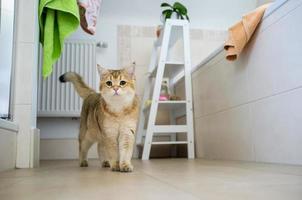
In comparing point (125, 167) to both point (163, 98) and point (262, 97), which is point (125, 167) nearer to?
point (262, 97)

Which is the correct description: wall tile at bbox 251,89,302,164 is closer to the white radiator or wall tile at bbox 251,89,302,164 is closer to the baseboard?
the baseboard

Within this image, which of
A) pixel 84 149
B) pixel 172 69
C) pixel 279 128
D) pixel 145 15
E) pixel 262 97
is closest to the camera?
pixel 279 128

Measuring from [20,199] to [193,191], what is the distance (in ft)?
1.02

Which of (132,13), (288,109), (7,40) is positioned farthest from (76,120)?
(288,109)

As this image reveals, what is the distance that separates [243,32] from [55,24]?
34.6 inches

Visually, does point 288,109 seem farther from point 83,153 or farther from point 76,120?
point 76,120

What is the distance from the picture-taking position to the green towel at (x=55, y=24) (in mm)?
1394

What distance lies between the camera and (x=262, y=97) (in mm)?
1407

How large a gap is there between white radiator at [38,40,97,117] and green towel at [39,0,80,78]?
1.00 meters

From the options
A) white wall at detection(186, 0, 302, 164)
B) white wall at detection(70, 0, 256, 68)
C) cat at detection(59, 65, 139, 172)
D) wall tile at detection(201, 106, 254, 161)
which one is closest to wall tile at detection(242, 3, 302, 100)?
white wall at detection(186, 0, 302, 164)

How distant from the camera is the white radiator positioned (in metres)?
2.48

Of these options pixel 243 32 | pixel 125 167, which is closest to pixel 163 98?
pixel 243 32

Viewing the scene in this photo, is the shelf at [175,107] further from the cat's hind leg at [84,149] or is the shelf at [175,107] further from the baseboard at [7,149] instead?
the baseboard at [7,149]

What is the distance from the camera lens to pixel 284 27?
4.14ft
